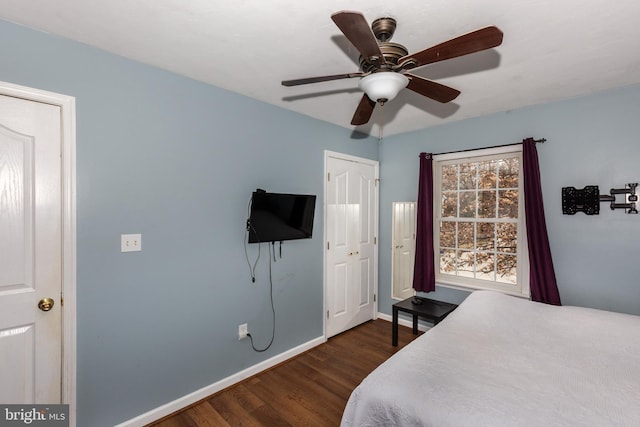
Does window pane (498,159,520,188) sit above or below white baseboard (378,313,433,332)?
above

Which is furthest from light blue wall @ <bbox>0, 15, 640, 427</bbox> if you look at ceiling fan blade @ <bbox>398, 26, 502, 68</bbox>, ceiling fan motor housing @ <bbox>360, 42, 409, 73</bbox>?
ceiling fan blade @ <bbox>398, 26, 502, 68</bbox>

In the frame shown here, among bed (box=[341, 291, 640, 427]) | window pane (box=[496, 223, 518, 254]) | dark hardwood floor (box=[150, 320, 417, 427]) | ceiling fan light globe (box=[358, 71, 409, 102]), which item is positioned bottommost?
dark hardwood floor (box=[150, 320, 417, 427])

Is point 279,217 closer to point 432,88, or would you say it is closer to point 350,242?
point 350,242

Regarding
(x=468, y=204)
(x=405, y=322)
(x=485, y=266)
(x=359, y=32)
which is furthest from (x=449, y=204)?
(x=359, y=32)

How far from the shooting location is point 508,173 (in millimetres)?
3166

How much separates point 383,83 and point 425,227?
238 cm

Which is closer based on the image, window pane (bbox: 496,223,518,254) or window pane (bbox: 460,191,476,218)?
window pane (bbox: 496,223,518,254)

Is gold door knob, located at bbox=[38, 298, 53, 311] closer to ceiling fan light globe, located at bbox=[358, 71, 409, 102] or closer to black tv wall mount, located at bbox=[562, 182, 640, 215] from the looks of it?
ceiling fan light globe, located at bbox=[358, 71, 409, 102]

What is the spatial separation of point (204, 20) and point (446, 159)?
290cm

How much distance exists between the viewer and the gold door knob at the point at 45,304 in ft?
5.64

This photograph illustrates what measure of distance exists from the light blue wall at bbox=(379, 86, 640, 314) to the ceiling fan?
174 centimetres

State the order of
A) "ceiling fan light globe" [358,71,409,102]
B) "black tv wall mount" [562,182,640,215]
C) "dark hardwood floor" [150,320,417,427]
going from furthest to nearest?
"black tv wall mount" [562,182,640,215] → "dark hardwood floor" [150,320,417,427] → "ceiling fan light globe" [358,71,409,102]

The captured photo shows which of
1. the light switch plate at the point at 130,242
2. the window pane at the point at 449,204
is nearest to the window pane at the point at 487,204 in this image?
the window pane at the point at 449,204

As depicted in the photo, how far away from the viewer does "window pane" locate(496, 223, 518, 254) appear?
3.15 meters
